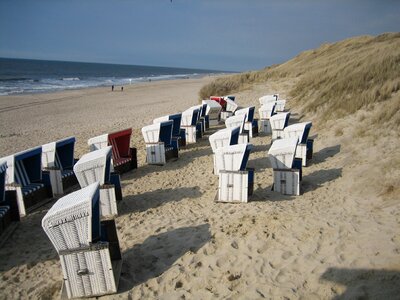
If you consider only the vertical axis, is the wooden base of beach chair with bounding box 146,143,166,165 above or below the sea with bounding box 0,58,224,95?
below

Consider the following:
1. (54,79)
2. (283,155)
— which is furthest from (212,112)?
(54,79)

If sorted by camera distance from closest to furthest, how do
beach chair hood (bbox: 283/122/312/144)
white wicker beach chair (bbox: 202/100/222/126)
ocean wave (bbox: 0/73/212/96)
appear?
beach chair hood (bbox: 283/122/312/144) → white wicker beach chair (bbox: 202/100/222/126) → ocean wave (bbox: 0/73/212/96)

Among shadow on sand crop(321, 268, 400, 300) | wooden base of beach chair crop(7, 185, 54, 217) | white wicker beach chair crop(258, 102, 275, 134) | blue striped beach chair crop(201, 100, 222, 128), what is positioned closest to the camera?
shadow on sand crop(321, 268, 400, 300)

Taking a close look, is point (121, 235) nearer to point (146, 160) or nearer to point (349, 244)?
point (349, 244)

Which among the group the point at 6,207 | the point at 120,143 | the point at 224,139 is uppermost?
the point at 224,139

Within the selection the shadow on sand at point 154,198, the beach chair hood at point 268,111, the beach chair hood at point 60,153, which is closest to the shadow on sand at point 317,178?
the shadow on sand at point 154,198

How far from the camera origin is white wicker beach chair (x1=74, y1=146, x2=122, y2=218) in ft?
22.9

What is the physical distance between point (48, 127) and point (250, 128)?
1265 cm

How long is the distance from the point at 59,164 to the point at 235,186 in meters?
5.01

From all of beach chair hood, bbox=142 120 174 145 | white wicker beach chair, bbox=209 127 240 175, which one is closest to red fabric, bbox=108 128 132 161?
beach chair hood, bbox=142 120 174 145

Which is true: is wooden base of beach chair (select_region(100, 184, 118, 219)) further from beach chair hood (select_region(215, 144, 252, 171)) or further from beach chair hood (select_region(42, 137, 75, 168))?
beach chair hood (select_region(42, 137, 75, 168))

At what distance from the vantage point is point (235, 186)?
7.49 metres

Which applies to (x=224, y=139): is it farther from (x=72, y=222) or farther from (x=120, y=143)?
(x=72, y=222)

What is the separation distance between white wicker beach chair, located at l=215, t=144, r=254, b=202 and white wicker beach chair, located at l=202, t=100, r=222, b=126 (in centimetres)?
901
